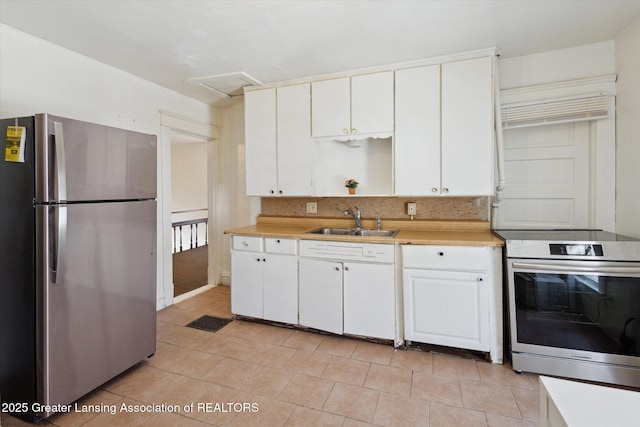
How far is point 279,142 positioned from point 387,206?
125 cm

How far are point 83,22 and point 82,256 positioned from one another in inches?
61.6

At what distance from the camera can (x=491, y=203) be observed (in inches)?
110

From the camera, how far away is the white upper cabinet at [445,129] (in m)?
2.48

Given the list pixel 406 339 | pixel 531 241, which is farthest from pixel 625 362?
pixel 406 339

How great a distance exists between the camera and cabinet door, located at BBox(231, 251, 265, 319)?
2932 mm

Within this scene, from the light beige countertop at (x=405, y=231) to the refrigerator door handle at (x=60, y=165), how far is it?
142 centimetres

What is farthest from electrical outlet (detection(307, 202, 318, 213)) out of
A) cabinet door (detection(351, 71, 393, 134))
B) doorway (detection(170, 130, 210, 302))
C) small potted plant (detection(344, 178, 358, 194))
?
doorway (detection(170, 130, 210, 302))

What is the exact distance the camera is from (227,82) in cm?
313

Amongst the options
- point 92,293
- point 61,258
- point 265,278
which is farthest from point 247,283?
point 61,258

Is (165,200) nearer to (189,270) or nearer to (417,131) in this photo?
(189,270)

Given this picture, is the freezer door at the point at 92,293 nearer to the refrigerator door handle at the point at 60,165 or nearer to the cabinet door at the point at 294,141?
the refrigerator door handle at the point at 60,165

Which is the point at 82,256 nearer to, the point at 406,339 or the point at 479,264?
the point at 406,339

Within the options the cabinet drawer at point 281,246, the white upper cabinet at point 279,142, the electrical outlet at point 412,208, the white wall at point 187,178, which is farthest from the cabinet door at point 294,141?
the white wall at point 187,178

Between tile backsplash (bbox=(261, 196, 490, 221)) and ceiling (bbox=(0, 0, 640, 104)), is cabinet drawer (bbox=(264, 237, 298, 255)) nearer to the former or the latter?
tile backsplash (bbox=(261, 196, 490, 221))
